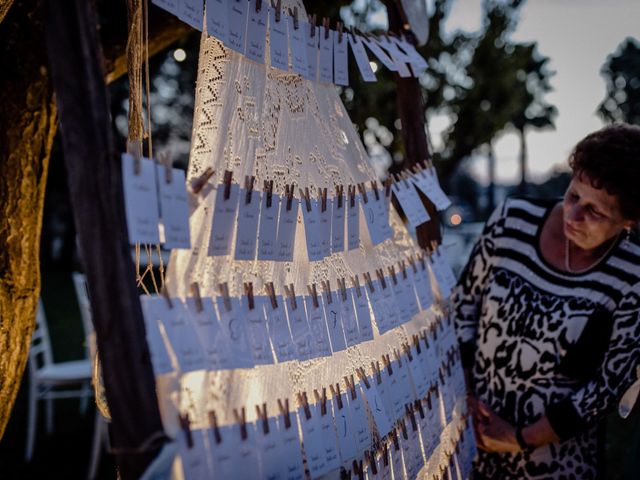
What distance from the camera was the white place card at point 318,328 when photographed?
1.29m

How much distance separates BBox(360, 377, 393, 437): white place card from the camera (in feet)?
4.75

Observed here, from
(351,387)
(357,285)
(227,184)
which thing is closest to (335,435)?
(351,387)

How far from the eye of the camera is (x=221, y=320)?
1.09 meters

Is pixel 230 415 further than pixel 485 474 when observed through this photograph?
No

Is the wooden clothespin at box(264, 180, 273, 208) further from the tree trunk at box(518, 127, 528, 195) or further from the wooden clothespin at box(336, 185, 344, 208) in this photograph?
the tree trunk at box(518, 127, 528, 195)

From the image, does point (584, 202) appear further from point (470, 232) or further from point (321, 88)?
point (470, 232)

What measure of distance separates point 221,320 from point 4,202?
3.49 ft

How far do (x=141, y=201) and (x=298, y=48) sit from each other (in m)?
0.65

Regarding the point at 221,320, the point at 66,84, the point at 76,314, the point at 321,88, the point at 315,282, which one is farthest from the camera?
the point at 76,314

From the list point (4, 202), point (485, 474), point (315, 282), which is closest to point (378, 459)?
point (315, 282)

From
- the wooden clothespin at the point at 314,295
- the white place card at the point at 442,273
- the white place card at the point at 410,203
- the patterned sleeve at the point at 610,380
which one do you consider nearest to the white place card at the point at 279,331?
the wooden clothespin at the point at 314,295

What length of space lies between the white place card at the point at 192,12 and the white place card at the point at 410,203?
791 mm

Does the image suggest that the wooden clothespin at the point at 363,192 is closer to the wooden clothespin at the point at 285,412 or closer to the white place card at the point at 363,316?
the white place card at the point at 363,316

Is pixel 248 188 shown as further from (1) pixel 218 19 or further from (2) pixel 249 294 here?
(1) pixel 218 19
